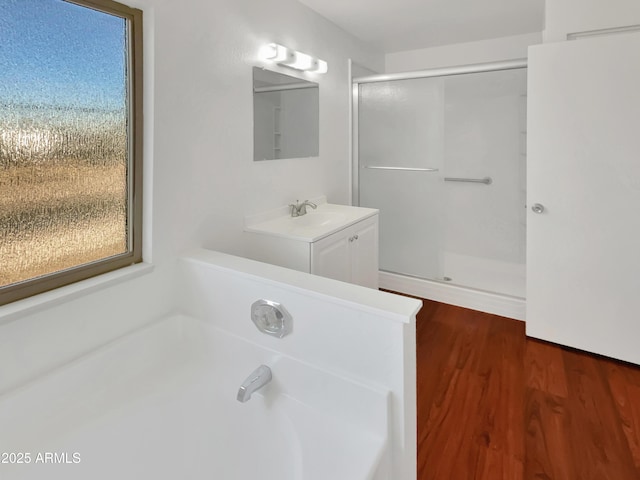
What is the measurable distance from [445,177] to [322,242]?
1.88 m

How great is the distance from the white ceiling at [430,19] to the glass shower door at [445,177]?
→ 0.44 meters

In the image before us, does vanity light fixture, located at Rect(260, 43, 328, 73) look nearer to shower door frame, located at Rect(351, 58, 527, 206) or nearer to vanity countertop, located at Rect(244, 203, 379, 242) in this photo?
shower door frame, located at Rect(351, 58, 527, 206)

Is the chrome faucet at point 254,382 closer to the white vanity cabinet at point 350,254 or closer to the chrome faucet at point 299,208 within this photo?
the white vanity cabinet at point 350,254

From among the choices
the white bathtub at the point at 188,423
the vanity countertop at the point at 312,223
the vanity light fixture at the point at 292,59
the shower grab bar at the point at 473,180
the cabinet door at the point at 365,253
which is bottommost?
the white bathtub at the point at 188,423

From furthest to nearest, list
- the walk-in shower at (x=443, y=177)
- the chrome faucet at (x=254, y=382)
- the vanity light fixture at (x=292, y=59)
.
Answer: the walk-in shower at (x=443, y=177)
the vanity light fixture at (x=292, y=59)
the chrome faucet at (x=254, y=382)

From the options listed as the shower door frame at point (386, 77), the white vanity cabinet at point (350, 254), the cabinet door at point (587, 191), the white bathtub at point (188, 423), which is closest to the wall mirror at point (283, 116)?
the shower door frame at point (386, 77)

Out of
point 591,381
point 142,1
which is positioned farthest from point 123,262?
point 591,381

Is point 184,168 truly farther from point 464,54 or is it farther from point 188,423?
point 464,54

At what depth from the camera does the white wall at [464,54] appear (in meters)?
3.44

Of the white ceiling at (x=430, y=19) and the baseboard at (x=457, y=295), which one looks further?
the baseboard at (x=457, y=295)

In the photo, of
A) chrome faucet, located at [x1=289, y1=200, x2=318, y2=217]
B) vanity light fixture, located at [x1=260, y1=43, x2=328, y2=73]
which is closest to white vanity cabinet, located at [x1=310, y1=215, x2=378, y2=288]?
chrome faucet, located at [x1=289, y1=200, x2=318, y2=217]

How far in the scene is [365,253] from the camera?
2.75 m

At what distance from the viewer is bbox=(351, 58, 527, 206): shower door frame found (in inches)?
110

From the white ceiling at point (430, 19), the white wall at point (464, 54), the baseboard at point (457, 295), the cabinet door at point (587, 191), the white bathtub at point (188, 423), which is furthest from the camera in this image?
the white wall at point (464, 54)
